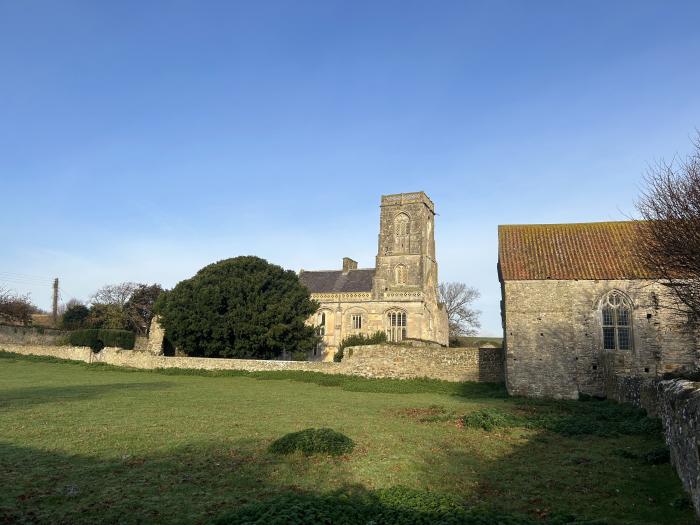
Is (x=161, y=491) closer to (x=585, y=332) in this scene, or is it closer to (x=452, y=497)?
(x=452, y=497)

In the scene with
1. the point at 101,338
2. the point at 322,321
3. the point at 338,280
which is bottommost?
the point at 101,338

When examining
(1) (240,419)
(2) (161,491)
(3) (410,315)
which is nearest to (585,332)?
(1) (240,419)

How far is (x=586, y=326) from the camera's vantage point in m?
22.3

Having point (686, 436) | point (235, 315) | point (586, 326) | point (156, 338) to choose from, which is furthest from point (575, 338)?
point (156, 338)

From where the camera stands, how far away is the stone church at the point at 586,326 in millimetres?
21516

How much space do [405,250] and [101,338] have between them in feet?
97.1

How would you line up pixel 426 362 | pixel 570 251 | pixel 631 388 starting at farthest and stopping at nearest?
pixel 426 362 < pixel 570 251 < pixel 631 388

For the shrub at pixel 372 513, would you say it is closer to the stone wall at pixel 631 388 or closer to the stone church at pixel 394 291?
the stone wall at pixel 631 388

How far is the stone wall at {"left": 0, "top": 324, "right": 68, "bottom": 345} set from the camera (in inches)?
1740

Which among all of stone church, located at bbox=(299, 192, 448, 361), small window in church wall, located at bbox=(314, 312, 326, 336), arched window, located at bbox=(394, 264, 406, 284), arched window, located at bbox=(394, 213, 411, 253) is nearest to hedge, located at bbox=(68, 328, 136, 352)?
stone church, located at bbox=(299, 192, 448, 361)

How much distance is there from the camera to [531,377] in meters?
22.0

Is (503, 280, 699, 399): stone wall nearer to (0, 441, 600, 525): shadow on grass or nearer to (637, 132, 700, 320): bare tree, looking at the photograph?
(637, 132, 700, 320): bare tree

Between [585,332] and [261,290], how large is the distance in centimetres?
2179

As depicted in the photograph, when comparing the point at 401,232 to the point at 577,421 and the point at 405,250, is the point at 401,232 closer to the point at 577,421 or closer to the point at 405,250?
the point at 405,250
